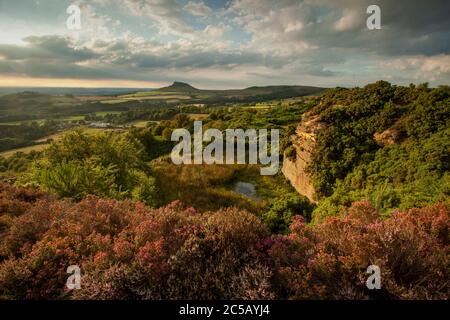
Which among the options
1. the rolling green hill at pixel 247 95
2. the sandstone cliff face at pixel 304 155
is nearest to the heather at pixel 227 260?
the sandstone cliff face at pixel 304 155

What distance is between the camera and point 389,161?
14.9 metres

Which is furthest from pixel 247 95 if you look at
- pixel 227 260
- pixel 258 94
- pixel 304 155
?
pixel 227 260

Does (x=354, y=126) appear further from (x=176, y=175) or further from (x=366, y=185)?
(x=176, y=175)

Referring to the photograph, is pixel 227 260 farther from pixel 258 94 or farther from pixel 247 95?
pixel 247 95

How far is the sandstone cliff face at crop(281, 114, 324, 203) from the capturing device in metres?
19.8

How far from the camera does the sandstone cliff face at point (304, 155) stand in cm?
1977

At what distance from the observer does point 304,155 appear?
68.3 feet

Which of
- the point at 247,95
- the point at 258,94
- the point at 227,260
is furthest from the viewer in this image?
the point at 247,95

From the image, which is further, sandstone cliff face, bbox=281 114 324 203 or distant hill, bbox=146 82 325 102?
distant hill, bbox=146 82 325 102

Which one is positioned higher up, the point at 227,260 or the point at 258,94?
the point at 258,94

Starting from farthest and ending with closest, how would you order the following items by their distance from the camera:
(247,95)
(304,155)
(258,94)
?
1. (247,95)
2. (258,94)
3. (304,155)

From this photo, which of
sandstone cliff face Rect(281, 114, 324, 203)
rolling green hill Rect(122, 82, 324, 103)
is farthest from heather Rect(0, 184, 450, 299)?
rolling green hill Rect(122, 82, 324, 103)

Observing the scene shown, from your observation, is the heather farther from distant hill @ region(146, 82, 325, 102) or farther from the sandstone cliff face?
distant hill @ region(146, 82, 325, 102)
